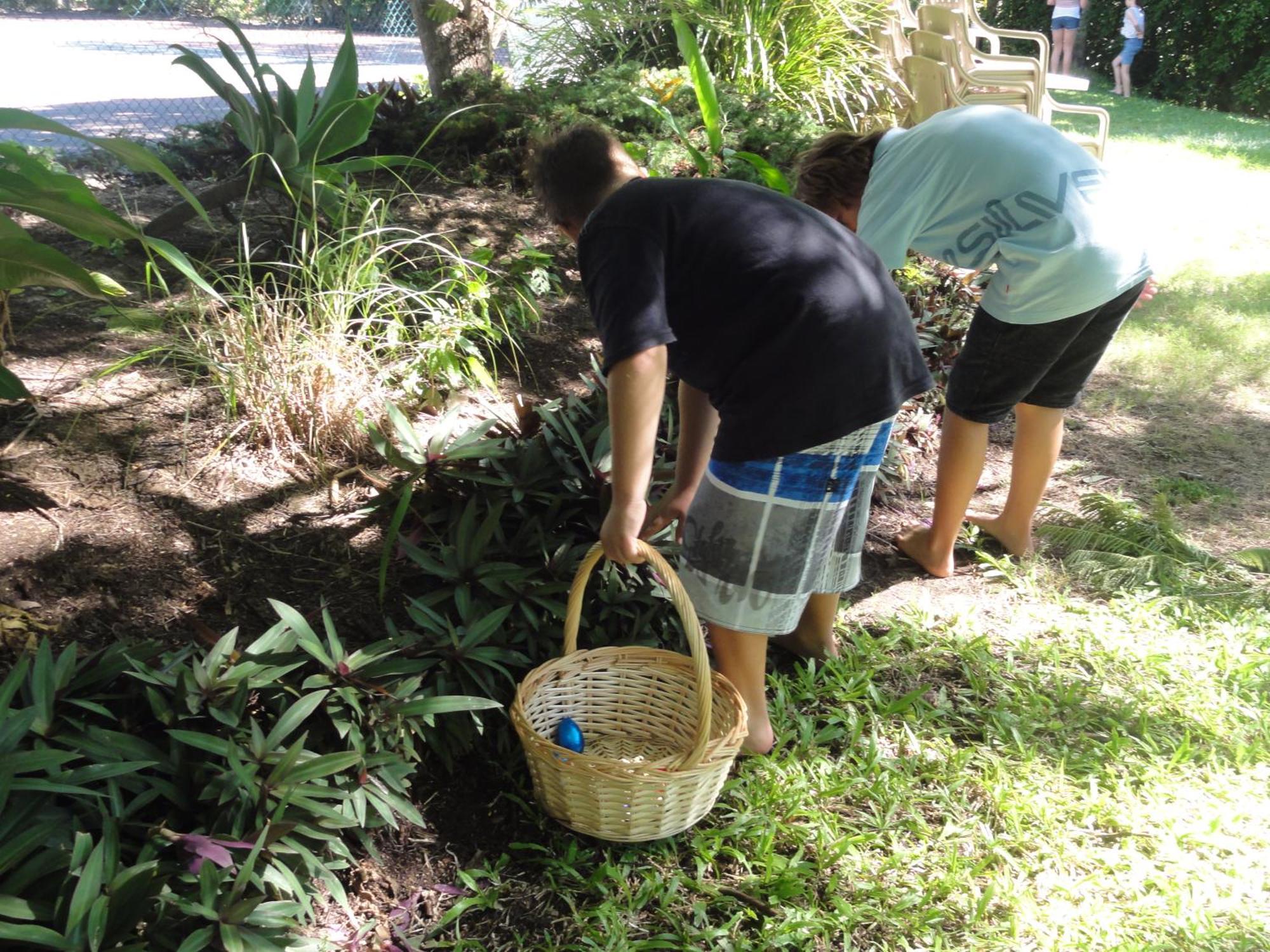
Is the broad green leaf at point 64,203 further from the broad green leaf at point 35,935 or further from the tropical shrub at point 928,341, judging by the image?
the tropical shrub at point 928,341

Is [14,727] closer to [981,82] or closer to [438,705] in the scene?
[438,705]

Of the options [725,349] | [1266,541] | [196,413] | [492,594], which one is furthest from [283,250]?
[1266,541]

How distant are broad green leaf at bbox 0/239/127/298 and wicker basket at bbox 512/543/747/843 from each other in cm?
152

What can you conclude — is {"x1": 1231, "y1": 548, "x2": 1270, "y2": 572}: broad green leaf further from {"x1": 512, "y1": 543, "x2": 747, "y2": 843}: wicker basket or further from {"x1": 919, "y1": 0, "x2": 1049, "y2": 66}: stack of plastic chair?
{"x1": 919, "y1": 0, "x2": 1049, "y2": 66}: stack of plastic chair

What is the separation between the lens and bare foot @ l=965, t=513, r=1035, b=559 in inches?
133

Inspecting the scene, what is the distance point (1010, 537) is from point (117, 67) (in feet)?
26.5

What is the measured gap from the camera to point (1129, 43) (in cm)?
1321

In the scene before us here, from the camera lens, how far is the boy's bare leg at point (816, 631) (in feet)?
9.05

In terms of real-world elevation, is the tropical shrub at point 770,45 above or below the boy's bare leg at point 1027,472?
above

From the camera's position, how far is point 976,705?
2717mm

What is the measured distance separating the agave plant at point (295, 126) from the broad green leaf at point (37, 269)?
87cm

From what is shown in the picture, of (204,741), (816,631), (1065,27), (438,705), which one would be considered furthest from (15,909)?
(1065,27)

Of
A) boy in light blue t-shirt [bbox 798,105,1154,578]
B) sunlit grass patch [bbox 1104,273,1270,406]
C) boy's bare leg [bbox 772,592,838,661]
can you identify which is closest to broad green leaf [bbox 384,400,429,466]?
boy's bare leg [bbox 772,592,838,661]

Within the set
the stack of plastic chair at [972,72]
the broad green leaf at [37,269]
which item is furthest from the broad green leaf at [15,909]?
the stack of plastic chair at [972,72]
